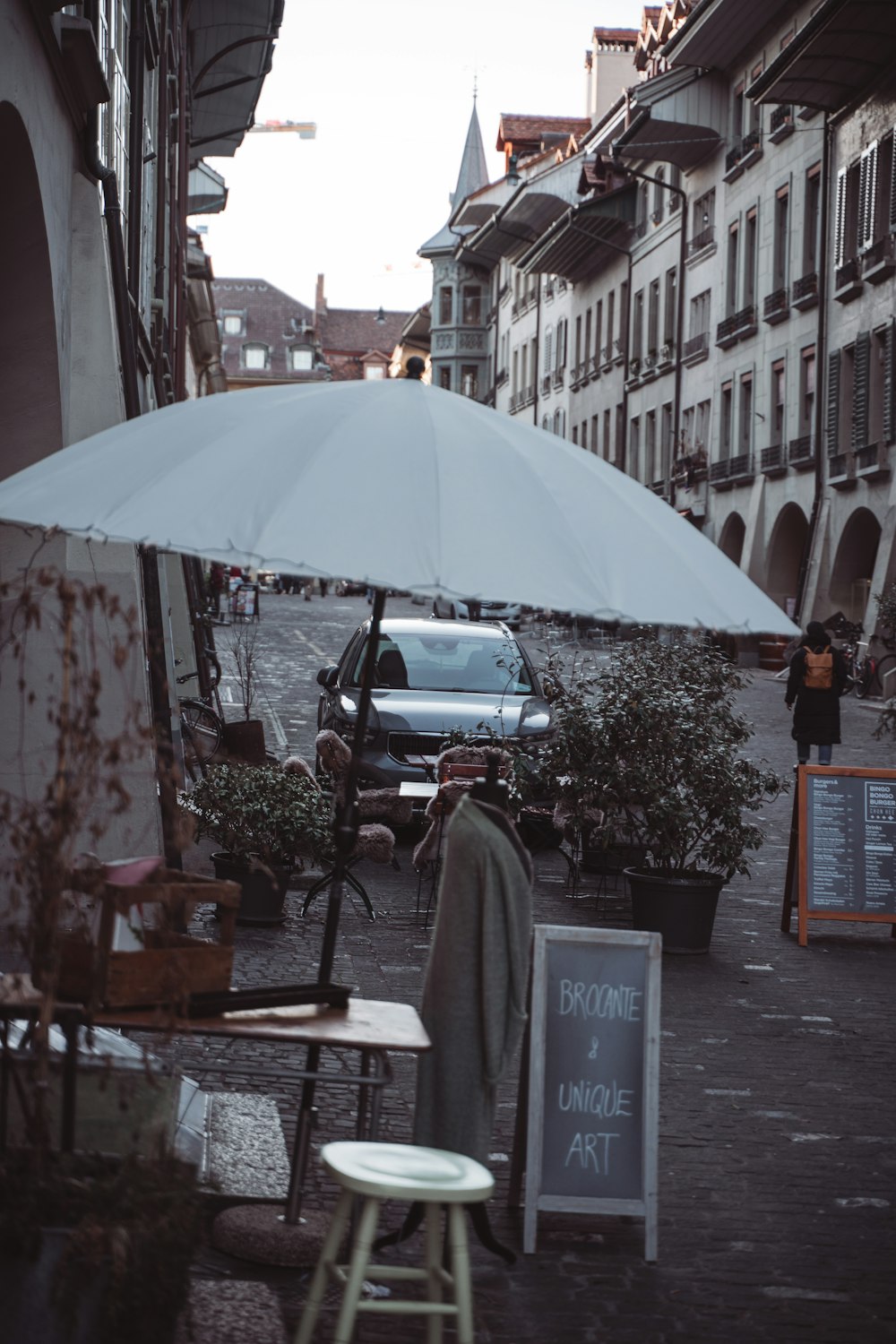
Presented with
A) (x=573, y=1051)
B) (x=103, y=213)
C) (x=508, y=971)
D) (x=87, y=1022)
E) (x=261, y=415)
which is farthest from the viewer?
(x=103, y=213)

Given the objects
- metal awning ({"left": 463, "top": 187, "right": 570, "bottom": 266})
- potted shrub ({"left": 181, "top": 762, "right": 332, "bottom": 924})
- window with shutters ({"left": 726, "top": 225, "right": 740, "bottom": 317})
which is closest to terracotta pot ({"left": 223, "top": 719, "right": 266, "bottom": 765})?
potted shrub ({"left": 181, "top": 762, "right": 332, "bottom": 924})

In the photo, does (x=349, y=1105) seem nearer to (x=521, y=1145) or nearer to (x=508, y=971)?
(x=521, y=1145)

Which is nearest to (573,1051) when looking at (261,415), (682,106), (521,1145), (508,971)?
(521,1145)

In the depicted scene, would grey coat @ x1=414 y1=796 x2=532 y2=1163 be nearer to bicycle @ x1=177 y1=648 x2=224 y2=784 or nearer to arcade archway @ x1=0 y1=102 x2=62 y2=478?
arcade archway @ x1=0 y1=102 x2=62 y2=478

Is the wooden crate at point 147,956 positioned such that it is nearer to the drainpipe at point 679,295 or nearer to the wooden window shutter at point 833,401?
the wooden window shutter at point 833,401

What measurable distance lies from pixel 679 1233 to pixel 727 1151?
930 millimetres

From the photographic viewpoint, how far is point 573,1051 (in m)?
5.84

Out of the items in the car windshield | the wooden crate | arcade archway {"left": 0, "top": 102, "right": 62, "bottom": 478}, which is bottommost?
the wooden crate

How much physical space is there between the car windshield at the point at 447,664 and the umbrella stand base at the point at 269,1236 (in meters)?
9.91

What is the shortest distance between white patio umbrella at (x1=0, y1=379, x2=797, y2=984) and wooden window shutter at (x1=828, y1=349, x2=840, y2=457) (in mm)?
32702

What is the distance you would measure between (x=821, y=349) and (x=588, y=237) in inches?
825

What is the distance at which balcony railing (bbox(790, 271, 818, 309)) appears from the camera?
126ft

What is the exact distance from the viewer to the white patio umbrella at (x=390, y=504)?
426cm

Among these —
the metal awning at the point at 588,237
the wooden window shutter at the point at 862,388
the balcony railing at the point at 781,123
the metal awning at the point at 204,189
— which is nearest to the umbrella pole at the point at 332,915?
the wooden window shutter at the point at 862,388
